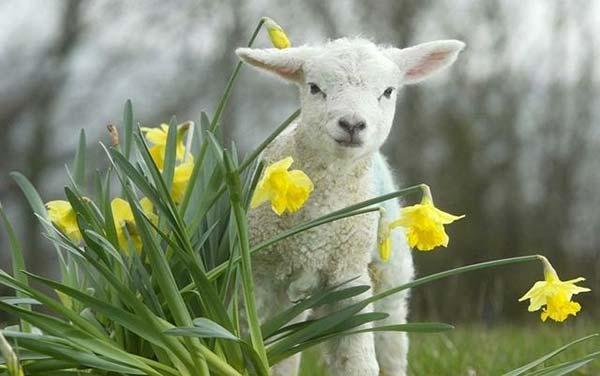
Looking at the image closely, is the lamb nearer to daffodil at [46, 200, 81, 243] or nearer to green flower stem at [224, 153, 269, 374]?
green flower stem at [224, 153, 269, 374]

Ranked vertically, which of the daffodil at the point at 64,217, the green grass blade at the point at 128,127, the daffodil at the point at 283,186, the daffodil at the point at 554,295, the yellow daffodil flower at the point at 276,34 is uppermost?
the yellow daffodil flower at the point at 276,34

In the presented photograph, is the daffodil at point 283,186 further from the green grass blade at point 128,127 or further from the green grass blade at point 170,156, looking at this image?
the green grass blade at point 128,127

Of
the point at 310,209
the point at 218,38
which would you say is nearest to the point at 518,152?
the point at 218,38

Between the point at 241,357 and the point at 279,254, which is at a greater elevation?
the point at 279,254

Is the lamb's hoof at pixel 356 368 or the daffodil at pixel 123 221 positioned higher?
the daffodil at pixel 123 221

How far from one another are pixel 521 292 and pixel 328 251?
8.34 metres

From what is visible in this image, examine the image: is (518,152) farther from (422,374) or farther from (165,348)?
(165,348)

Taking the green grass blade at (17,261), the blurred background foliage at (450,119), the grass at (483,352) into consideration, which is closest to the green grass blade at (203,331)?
the green grass blade at (17,261)

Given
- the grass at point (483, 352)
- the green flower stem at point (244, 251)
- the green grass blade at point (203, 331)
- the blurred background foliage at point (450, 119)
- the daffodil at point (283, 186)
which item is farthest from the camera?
the blurred background foliage at point (450, 119)

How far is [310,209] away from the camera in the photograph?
127 inches

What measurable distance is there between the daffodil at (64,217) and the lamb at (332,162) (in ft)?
1.92

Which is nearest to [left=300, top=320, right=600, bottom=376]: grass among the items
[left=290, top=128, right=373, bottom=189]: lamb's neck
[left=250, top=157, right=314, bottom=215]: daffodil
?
[left=290, top=128, right=373, bottom=189]: lamb's neck

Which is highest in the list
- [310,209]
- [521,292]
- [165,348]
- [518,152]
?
[518,152]

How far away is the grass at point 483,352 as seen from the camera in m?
4.33
